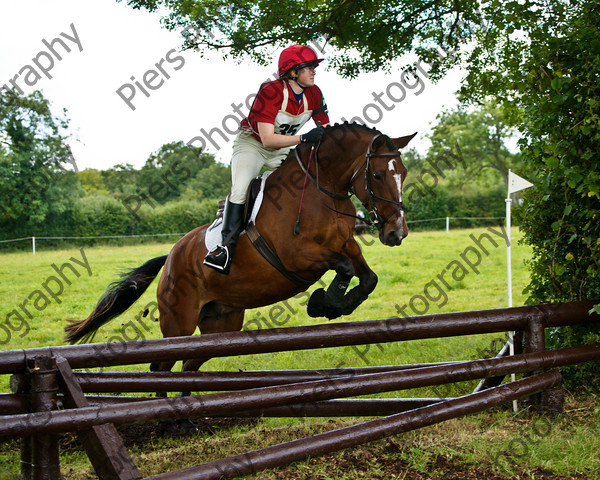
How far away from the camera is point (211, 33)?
600 centimetres

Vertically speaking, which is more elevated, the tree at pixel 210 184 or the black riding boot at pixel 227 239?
the tree at pixel 210 184

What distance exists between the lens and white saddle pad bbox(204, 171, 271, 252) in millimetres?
4059

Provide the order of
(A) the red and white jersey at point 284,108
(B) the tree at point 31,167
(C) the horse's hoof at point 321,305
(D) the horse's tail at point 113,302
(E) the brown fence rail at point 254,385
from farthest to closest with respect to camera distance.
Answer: (B) the tree at point 31,167
(D) the horse's tail at point 113,302
(A) the red and white jersey at point 284,108
(C) the horse's hoof at point 321,305
(E) the brown fence rail at point 254,385

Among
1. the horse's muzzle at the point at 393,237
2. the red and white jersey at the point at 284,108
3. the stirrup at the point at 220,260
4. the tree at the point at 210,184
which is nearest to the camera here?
the horse's muzzle at the point at 393,237

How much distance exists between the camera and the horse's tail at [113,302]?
4.93 metres

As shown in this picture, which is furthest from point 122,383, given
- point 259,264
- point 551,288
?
point 551,288

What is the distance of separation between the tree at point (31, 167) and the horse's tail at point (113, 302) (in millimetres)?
16657

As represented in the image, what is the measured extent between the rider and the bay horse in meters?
0.14

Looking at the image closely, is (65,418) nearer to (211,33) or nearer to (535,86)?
(535,86)

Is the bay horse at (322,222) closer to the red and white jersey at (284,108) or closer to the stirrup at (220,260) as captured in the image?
the stirrup at (220,260)

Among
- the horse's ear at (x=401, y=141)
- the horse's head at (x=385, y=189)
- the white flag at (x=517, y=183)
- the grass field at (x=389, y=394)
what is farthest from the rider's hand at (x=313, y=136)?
the grass field at (x=389, y=394)

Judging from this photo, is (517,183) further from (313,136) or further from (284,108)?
(284,108)

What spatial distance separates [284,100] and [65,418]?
2390 millimetres

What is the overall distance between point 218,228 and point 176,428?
1565 mm
